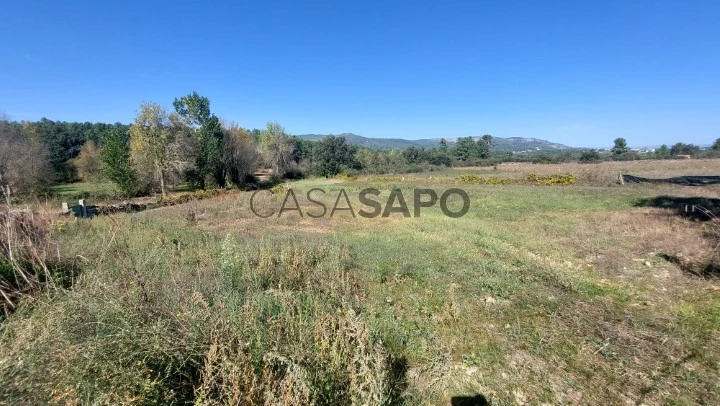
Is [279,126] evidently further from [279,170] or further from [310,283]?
[310,283]

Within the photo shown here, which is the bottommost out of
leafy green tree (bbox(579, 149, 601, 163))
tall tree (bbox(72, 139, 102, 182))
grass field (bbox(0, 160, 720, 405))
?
grass field (bbox(0, 160, 720, 405))

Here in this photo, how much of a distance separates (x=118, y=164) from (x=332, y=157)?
2470 centimetres

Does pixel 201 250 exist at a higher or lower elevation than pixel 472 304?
higher

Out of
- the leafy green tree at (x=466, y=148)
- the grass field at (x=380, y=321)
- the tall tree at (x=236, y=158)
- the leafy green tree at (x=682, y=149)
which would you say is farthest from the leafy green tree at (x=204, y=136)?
the leafy green tree at (x=682, y=149)

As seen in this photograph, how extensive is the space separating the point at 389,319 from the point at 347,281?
120cm

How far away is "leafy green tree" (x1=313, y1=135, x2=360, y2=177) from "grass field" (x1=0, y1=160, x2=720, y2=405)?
34.8 m

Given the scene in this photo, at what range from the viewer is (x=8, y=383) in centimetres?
196

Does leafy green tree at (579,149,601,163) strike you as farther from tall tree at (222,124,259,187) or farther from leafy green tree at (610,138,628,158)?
tall tree at (222,124,259,187)

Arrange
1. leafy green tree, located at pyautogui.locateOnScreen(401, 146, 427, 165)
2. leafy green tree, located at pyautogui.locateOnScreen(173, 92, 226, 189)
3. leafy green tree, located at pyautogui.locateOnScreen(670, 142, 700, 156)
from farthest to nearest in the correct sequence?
leafy green tree, located at pyautogui.locateOnScreen(401, 146, 427, 165) → leafy green tree, located at pyautogui.locateOnScreen(670, 142, 700, 156) → leafy green tree, located at pyautogui.locateOnScreen(173, 92, 226, 189)

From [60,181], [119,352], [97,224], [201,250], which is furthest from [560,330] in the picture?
[60,181]

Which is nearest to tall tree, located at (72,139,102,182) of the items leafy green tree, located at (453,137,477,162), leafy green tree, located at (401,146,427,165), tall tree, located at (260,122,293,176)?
tall tree, located at (260,122,293,176)

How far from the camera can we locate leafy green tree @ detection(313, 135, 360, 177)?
43.0 meters

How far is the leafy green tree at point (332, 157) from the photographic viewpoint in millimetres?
43000

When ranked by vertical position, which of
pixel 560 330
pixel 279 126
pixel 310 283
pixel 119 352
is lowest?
pixel 560 330
